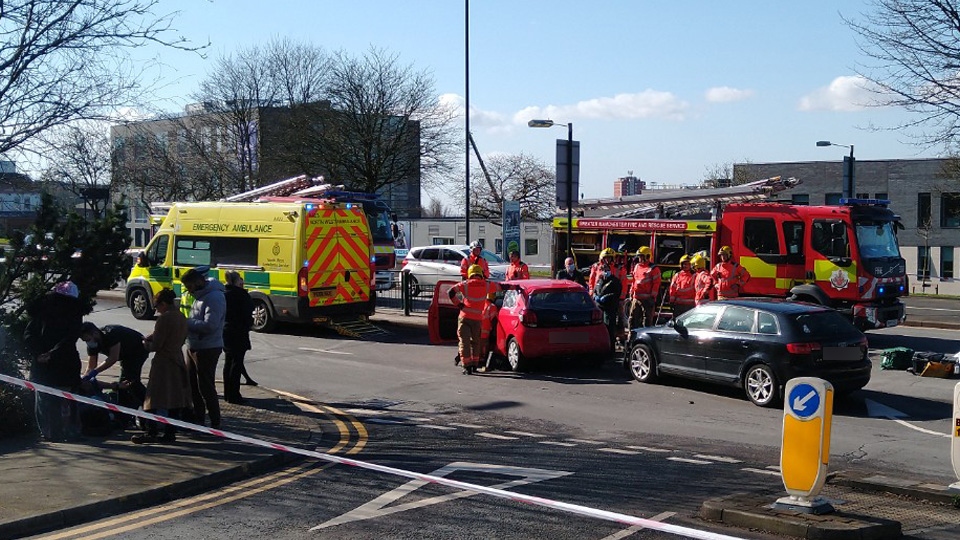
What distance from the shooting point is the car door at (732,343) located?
1272cm

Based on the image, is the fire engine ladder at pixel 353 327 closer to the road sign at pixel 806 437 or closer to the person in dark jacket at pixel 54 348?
the person in dark jacket at pixel 54 348

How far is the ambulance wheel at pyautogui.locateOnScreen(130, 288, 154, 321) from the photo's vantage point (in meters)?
22.0

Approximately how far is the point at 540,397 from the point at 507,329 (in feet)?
7.22

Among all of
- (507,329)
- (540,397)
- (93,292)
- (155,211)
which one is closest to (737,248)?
(507,329)

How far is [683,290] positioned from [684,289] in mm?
29

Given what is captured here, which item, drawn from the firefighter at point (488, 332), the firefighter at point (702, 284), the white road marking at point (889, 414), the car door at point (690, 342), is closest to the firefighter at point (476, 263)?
the firefighter at point (488, 332)

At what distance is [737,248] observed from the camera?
61.8 ft

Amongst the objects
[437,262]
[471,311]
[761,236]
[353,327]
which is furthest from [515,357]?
[437,262]

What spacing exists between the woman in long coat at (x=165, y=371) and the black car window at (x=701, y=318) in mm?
7110

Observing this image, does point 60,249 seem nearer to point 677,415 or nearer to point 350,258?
point 677,415

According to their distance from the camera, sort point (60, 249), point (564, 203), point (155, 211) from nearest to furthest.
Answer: point (60, 249) < point (564, 203) < point (155, 211)

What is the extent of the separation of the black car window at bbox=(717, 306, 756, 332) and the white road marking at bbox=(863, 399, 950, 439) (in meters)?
1.84

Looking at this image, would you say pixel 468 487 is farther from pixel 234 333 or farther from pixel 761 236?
pixel 761 236

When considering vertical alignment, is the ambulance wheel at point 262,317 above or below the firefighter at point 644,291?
below
